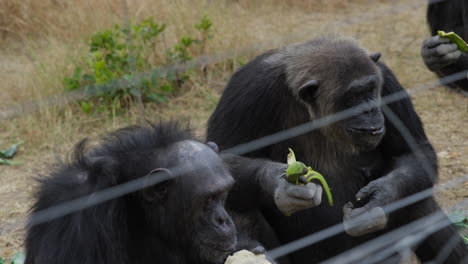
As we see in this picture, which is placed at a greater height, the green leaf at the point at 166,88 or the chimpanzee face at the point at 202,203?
the chimpanzee face at the point at 202,203

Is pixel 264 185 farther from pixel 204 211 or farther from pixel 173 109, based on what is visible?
pixel 173 109

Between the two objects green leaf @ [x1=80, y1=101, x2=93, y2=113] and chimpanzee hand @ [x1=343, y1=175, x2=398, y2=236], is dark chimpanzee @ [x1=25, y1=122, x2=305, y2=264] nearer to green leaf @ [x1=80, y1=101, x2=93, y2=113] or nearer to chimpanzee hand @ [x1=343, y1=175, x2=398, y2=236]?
chimpanzee hand @ [x1=343, y1=175, x2=398, y2=236]

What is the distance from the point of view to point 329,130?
420 centimetres

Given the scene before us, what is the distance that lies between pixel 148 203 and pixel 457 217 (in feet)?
9.58

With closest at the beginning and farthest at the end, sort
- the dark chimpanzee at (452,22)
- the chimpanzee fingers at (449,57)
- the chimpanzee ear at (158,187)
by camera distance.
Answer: the chimpanzee ear at (158,187) < the chimpanzee fingers at (449,57) < the dark chimpanzee at (452,22)

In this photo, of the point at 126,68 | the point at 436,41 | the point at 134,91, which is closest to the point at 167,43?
the point at 126,68

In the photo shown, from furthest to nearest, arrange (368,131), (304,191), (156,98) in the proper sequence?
(156,98), (368,131), (304,191)

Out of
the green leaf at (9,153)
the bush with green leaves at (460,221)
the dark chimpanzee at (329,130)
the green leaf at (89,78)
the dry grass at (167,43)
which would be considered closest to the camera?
the dark chimpanzee at (329,130)

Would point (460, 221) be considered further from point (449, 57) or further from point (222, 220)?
point (222, 220)

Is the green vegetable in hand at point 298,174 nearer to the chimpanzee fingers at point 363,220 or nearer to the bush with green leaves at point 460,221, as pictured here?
the chimpanzee fingers at point 363,220

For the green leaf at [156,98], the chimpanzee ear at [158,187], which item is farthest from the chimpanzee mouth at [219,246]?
the green leaf at [156,98]

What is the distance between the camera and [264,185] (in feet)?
13.0

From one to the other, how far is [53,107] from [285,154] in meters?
3.80

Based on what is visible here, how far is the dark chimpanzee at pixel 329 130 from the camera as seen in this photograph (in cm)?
407
